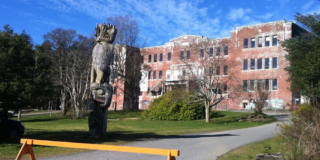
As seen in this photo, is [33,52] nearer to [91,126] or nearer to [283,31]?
[91,126]

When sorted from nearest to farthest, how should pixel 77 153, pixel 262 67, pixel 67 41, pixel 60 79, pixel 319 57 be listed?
pixel 77 153 < pixel 319 57 < pixel 60 79 < pixel 262 67 < pixel 67 41

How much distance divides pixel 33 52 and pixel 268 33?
36.9m

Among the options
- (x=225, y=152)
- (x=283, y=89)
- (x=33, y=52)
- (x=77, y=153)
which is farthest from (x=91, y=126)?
(x=283, y=89)

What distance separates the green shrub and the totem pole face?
14390 millimetres

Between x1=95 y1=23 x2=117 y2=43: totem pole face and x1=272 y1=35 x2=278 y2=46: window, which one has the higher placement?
x1=272 y1=35 x2=278 y2=46: window

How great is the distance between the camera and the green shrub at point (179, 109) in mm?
27750

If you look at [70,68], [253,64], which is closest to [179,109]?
[70,68]

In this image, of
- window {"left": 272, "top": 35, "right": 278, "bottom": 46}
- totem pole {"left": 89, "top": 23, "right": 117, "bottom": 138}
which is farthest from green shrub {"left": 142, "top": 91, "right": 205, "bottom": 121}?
window {"left": 272, "top": 35, "right": 278, "bottom": 46}

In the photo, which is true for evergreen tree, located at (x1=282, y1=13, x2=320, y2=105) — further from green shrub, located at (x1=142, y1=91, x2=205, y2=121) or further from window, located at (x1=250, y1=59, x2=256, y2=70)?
A: window, located at (x1=250, y1=59, x2=256, y2=70)

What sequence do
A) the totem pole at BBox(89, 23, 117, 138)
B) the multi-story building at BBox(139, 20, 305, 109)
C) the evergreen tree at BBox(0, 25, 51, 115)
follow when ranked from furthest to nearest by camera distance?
1. the multi-story building at BBox(139, 20, 305, 109)
2. the totem pole at BBox(89, 23, 117, 138)
3. the evergreen tree at BBox(0, 25, 51, 115)

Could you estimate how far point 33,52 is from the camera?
13422 mm

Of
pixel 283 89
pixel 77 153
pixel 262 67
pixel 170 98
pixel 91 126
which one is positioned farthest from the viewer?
pixel 262 67

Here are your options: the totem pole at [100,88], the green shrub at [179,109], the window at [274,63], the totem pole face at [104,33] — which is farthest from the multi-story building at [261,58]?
the totem pole at [100,88]

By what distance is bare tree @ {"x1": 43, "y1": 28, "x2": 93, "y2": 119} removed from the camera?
101 ft
